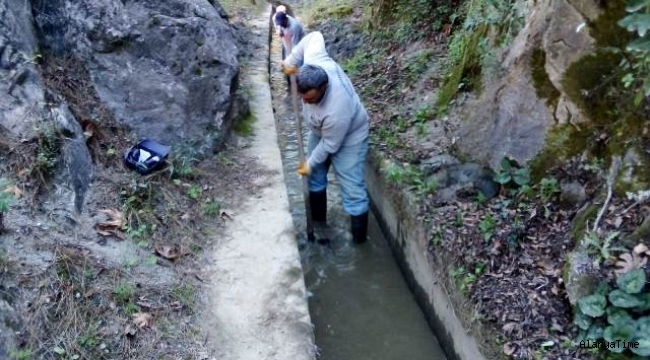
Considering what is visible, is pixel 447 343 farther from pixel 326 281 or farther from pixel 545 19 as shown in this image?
pixel 545 19

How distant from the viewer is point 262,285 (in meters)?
4.49

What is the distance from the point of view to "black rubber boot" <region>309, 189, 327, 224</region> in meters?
6.15

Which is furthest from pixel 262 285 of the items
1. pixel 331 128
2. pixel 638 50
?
pixel 638 50

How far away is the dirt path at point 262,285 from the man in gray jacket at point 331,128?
56 cm

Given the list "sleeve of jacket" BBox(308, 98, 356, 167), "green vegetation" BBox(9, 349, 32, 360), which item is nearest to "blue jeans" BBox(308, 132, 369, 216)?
"sleeve of jacket" BBox(308, 98, 356, 167)

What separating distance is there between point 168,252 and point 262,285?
0.85 m

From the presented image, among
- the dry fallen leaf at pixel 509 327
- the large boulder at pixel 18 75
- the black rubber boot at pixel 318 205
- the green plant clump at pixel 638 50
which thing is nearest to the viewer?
the green plant clump at pixel 638 50

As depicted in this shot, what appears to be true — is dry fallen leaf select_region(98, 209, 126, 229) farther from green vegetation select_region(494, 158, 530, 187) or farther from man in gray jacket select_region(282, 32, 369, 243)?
green vegetation select_region(494, 158, 530, 187)

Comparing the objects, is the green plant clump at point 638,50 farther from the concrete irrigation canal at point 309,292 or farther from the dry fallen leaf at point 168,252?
the dry fallen leaf at point 168,252

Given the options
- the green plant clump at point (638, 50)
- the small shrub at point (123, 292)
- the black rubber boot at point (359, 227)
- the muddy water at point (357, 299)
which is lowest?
the muddy water at point (357, 299)

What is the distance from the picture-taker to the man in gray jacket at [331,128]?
199 inches

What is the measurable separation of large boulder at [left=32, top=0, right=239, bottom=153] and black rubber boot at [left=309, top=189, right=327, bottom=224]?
51.0 inches

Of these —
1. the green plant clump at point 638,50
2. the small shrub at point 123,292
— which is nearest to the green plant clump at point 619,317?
the green plant clump at point 638,50

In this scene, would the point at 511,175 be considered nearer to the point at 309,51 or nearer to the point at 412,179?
the point at 412,179
